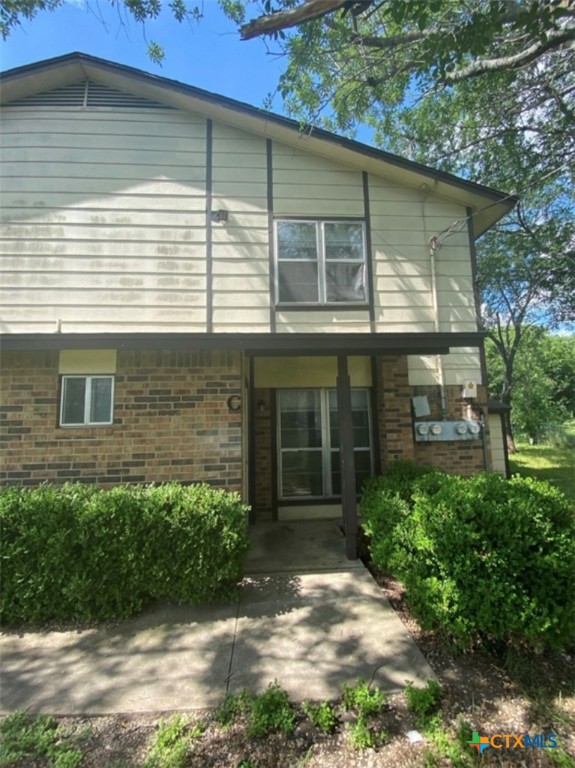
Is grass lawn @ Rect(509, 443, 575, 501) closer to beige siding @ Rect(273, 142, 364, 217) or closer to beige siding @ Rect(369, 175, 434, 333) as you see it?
beige siding @ Rect(369, 175, 434, 333)

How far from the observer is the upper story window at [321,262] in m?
6.03

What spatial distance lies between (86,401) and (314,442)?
3.81 metres

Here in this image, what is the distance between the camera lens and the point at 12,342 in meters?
4.85

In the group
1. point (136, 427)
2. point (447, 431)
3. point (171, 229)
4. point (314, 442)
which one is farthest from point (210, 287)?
point (447, 431)

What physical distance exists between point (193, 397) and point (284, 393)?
2.09 m

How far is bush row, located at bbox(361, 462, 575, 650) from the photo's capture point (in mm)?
2848

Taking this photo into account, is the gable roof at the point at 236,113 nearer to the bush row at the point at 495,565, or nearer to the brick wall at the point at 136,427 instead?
the brick wall at the point at 136,427

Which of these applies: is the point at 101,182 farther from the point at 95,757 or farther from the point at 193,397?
the point at 95,757

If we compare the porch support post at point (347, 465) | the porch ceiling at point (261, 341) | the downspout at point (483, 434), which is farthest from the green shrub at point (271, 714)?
the downspout at point (483, 434)

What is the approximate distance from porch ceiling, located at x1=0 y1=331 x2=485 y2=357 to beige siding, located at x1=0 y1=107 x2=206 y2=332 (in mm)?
734

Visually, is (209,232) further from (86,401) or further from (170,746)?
(170,746)

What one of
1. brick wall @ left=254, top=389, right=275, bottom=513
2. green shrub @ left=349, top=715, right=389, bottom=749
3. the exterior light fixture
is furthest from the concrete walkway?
brick wall @ left=254, top=389, right=275, bottom=513

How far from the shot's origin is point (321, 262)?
6.08m

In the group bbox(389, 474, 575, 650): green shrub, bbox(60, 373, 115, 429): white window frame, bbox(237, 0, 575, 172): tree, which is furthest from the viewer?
bbox(60, 373, 115, 429): white window frame
